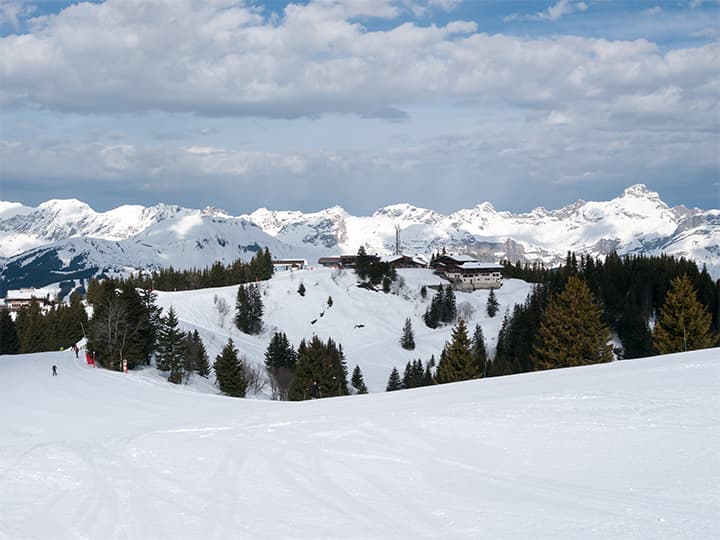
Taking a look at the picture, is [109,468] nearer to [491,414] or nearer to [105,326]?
[491,414]

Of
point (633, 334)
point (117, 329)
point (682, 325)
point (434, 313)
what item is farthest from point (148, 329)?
point (434, 313)

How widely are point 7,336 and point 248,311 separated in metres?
45.3

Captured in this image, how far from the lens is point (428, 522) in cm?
1159

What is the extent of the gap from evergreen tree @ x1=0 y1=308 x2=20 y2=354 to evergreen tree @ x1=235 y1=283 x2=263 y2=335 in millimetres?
41899

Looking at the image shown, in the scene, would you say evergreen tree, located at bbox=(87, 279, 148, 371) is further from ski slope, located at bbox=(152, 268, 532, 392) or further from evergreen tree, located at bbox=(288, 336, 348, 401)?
ski slope, located at bbox=(152, 268, 532, 392)

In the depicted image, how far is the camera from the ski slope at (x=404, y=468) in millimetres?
11453

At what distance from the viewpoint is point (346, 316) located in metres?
134

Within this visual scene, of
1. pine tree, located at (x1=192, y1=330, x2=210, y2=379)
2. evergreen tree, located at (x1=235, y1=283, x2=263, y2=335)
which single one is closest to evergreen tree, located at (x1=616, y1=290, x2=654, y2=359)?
pine tree, located at (x1=192, y1=330, x2=210, y2=379)

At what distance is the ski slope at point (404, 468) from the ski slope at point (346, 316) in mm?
78027

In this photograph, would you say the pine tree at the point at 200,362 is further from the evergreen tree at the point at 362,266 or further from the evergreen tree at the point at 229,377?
the evergreen tree at the point at 362,266

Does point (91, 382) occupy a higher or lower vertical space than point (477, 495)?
lower

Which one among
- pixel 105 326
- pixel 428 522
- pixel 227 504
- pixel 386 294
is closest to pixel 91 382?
pixel 105 326

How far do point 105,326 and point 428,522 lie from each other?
162 feet

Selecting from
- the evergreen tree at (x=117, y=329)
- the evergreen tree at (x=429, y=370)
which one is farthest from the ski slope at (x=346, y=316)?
the evergreen tree at (x=117, y=329)
